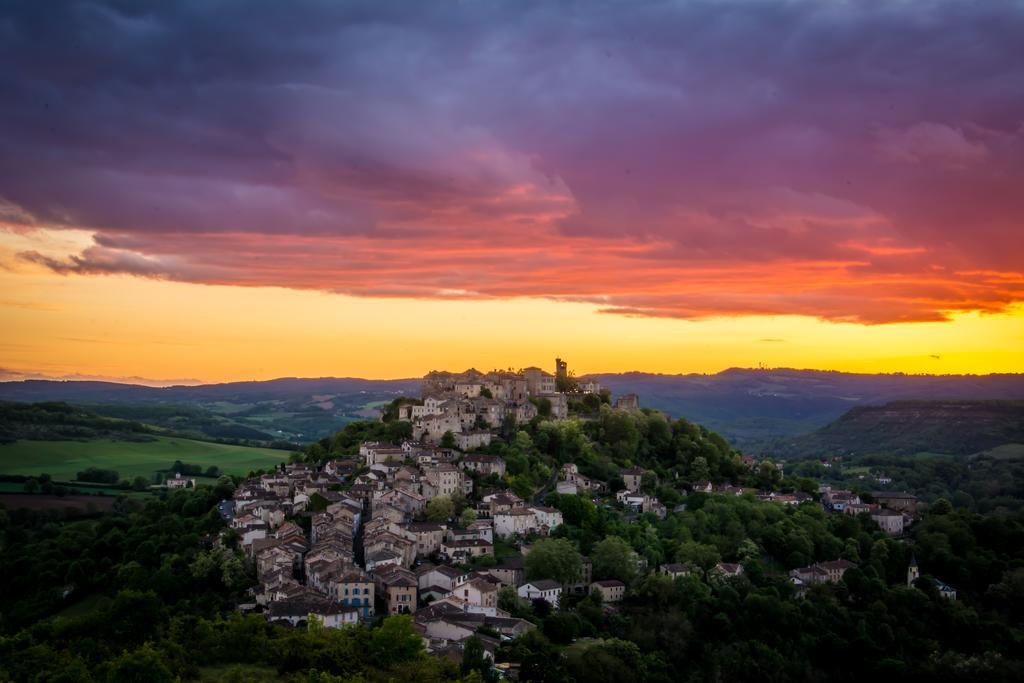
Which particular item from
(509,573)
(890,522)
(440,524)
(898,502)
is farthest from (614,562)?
(898,502)

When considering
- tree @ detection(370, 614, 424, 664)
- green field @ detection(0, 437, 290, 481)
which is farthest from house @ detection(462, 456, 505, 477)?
Result: green field @ detection(0, 437, 290, 481)

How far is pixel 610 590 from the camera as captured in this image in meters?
50.0

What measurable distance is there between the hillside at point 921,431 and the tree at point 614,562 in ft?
355

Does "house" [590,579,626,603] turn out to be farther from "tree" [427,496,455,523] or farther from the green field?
the green field

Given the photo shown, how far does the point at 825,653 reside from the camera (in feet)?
163

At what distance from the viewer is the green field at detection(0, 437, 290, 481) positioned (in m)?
86.8

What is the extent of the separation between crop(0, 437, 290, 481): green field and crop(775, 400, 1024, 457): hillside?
313ft

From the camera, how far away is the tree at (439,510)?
2144 inches

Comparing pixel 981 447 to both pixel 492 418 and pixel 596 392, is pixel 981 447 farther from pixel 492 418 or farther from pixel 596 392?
pixel 492 418

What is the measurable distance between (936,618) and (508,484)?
25524 mm

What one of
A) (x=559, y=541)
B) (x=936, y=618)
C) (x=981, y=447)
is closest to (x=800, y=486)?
(x=936, y=618)

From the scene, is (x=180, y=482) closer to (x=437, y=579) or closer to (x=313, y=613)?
(x=437, y=579)

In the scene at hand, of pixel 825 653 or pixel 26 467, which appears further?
pixel 26 467

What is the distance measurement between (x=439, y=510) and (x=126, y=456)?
2256 inches
